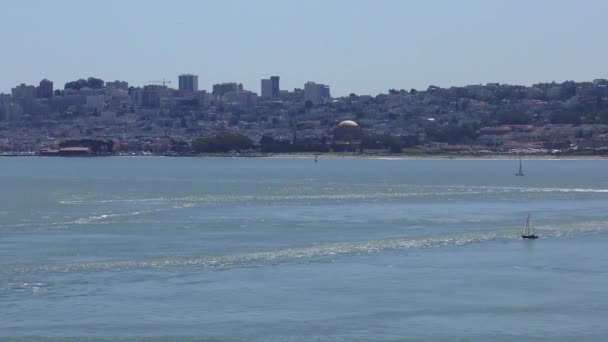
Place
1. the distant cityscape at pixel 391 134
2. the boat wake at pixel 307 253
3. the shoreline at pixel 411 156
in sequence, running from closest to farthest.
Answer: the boat wake at pixel 307 253, the shoreline at pixel 411 156, the distant cityscape at pixel 391 134

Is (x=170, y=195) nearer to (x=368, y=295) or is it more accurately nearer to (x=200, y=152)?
(x=368, y=295)

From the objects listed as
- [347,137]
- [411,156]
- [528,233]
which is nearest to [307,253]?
[528,233]

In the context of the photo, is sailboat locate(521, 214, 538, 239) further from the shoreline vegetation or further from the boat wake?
the shoreline vegetation

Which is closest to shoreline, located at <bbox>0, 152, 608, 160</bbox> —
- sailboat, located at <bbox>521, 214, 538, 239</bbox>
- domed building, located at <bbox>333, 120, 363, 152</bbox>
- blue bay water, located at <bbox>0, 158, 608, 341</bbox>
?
domed building, located at <bbox>333, 120, 363, 152</bbox>

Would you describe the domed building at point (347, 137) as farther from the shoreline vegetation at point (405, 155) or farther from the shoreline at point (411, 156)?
the shoreline at point (411, 156)

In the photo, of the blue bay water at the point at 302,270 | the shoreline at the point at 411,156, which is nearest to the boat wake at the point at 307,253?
the blue bay water at the point at 302,270
